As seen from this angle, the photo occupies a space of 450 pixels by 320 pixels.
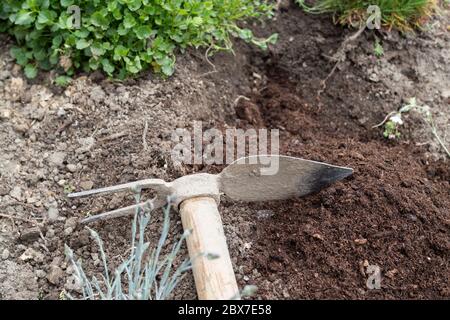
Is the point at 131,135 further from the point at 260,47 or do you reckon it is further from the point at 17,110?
the point at 260,47

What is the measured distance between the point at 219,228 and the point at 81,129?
0.82 metres

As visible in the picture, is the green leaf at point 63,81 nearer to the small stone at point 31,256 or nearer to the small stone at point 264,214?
the small stone at point 31,256

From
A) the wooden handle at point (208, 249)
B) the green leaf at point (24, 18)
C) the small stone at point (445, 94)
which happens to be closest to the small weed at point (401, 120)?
the small stone at point (445, 94)

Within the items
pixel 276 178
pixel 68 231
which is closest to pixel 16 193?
pixel 68 231

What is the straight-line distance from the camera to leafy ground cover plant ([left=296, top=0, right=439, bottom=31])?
2949 mm

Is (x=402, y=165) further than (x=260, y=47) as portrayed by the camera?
No

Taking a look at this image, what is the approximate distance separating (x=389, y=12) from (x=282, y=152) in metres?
1.06

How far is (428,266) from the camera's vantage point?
208 centimetres

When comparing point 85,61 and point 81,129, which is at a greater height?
point 85,61

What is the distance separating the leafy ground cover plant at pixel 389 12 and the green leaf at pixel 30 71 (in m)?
1.49

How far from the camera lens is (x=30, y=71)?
2.64m

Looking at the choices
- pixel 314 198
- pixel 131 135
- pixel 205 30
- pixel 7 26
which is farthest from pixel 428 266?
pixel 7 26

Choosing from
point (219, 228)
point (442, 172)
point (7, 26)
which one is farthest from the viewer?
point (7, 26)

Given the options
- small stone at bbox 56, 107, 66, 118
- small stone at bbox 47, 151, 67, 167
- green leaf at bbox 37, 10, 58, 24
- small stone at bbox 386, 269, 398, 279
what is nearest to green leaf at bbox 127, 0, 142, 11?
green leaf at bbox 37, 10, 58, 24
